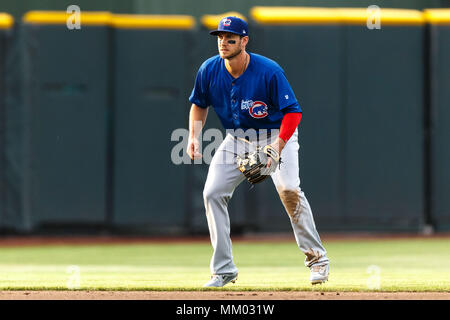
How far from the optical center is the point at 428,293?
20.2 ft

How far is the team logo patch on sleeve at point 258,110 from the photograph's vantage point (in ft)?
20.4

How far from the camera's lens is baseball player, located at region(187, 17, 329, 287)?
6.15 m

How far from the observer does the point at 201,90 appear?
6.37 metres

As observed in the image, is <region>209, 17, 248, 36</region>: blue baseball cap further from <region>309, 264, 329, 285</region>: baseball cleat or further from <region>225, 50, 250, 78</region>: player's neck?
<region>309, 264, 329, 285</region>: baseball cleat

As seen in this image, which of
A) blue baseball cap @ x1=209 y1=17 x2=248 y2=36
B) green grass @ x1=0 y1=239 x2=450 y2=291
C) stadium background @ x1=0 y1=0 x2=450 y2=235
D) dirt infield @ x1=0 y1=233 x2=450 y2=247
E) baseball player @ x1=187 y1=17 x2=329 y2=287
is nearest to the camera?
blue baseball cap @ x1=209 y1=17 x2=248 y2=36

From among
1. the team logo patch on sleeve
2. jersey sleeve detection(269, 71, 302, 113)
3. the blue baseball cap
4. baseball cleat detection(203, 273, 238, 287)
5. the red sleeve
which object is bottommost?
baseball cleat detection(203, 273, 238, 287)

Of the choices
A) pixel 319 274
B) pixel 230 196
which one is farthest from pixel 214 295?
pixel 319 274

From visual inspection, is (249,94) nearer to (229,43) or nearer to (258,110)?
(258,110)

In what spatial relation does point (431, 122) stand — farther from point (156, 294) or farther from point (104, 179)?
point (156, 294)

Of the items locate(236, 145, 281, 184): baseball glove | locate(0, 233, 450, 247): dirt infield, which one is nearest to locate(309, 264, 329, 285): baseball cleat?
locate(236, 145, 281, 184): baseball glove

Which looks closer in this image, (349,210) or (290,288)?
(290,288)

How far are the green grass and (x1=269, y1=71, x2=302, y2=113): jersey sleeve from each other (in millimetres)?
1277
